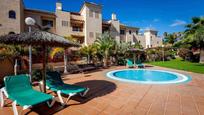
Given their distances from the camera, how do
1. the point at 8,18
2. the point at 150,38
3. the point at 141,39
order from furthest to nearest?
the point at 150,38, the point at 141,39, the point at 8,18

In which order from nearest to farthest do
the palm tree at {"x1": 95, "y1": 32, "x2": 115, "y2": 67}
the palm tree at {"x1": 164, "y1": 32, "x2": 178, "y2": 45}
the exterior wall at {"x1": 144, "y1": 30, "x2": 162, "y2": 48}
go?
the palm tree at {"x1": 95, "y1": 32, "x2": 115, "y2": 67}, the exterior wall at {"x1": 144, "y1": 30, "x2": 162, "y2": 48}, the palm tree at {"x1": 164, "y1": 32, "x2": 178, "y2": 45}

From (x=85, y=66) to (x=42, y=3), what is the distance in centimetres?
1882

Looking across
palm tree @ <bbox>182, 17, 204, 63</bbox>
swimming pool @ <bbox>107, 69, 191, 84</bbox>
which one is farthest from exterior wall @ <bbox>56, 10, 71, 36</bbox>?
palm tree @ <bbox>182, 17, 204, 63</bbox>

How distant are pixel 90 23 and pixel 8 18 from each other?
14.3m

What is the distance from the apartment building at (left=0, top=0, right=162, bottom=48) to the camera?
1989 centimetres

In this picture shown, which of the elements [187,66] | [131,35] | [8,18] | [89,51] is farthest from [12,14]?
[131,35]

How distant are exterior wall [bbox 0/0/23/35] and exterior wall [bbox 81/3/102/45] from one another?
39.3 feet

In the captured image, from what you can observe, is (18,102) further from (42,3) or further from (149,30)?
(149,30)

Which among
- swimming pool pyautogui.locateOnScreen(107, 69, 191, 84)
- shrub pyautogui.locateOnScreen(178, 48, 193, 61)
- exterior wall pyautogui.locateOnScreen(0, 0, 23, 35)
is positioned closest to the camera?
swimming pool pyautogui.locateOnScreen(107, 69, 191, 84)

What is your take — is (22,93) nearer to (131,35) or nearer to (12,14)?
(12,14)

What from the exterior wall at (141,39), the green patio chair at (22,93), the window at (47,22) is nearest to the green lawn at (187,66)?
the green patio chair at (22,93)

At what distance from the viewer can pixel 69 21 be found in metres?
26.7

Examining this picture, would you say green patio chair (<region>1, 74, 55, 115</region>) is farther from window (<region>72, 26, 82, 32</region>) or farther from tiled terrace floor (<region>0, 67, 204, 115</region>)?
window (<region>72, 26, 82, 32</region>)

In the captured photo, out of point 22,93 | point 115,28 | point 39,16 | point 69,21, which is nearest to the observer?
point 22,93
